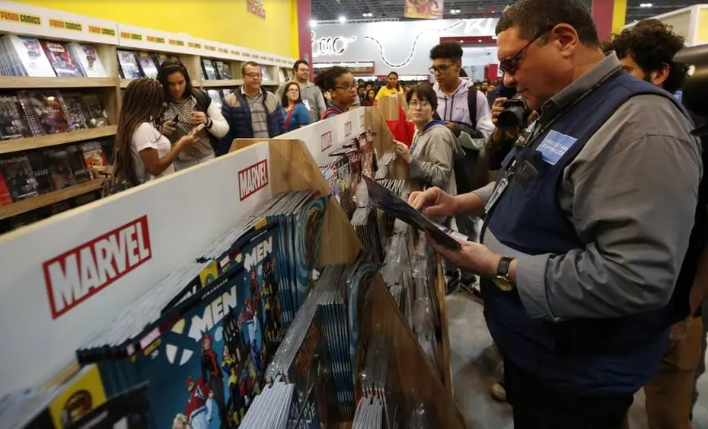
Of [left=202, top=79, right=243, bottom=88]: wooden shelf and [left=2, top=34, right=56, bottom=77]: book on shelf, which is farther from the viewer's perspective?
[left=202, top=79, right=243, bottom=88]: wooden shelf

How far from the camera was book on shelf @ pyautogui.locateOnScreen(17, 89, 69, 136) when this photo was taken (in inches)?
114

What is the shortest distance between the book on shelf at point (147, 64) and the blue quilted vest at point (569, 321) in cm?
377

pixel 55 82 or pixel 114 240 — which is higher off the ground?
pixel 55 82

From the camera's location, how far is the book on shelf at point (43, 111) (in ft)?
9.53

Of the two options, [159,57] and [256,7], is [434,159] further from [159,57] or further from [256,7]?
[256,7]

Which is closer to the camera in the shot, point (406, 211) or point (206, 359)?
point (206, 359)

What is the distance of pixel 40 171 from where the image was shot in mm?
3045

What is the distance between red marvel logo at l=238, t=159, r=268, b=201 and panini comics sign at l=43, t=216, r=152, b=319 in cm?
34

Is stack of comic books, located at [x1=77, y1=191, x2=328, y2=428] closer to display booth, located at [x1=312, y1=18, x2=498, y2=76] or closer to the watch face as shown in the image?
the watch face

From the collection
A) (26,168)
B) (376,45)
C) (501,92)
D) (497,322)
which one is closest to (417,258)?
(497,322)

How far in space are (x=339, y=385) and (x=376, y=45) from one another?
55.1 feet

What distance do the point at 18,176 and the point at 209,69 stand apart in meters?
3.04

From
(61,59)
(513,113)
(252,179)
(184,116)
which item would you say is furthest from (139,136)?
(513,113)

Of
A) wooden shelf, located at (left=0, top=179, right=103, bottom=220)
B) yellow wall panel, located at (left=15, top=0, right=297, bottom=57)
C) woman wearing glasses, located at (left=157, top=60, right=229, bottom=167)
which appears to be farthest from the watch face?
yellow wall panel, located at (left=15, top=0, right=297, bottom=57)
